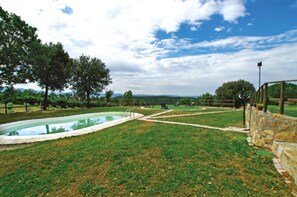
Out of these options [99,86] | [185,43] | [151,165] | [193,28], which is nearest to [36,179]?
[151,165]

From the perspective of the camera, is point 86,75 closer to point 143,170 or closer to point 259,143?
point 143,170

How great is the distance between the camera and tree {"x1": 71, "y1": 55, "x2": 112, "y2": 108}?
19.3 metres

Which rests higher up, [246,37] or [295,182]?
[246,37]

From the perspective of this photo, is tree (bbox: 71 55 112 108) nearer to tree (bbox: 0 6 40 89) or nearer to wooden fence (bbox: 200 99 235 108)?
tree (bbox: 0 6 40 89)

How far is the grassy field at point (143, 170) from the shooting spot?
2.64 metres

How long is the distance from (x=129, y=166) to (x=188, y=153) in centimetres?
168

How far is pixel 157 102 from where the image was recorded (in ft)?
81.9

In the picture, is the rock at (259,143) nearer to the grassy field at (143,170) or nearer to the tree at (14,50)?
the grassy field at (143,170)

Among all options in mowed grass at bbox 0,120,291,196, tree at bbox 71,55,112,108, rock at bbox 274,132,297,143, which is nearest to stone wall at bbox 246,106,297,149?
rock at bbox 274,132,297,143

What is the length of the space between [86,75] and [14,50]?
846cm

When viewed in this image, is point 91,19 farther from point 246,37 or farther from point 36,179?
point 246,37

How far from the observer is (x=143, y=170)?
3.29 metres

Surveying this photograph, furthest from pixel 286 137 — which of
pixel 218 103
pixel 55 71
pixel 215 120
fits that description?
pixel 55 71

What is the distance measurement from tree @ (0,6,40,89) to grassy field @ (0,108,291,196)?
10122mm
